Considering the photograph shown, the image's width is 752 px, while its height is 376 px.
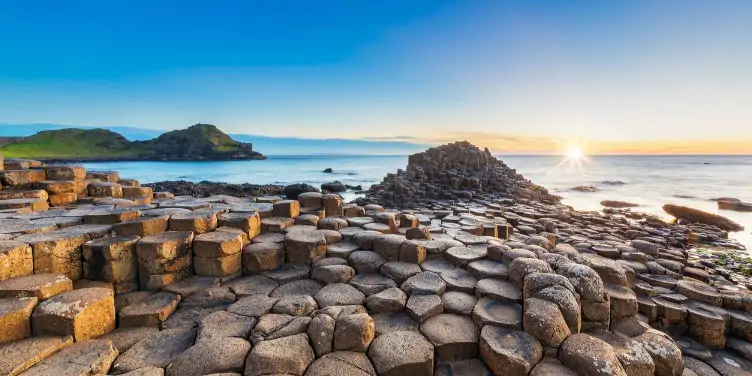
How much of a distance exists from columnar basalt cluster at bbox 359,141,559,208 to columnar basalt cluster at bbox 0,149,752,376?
35.6 feet

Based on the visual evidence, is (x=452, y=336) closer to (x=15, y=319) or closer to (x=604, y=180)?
(x=15, y=319)

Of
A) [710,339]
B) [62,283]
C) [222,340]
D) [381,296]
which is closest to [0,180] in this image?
[62,283]

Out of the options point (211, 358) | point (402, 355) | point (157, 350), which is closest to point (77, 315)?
point (157, 350)

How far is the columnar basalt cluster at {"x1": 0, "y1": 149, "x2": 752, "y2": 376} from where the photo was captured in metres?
2.81

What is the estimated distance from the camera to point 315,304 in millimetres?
3566

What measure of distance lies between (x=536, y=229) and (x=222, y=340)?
8863 millimetres

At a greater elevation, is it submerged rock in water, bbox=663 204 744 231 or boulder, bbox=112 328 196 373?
boulder, bbox=112 328 196 373

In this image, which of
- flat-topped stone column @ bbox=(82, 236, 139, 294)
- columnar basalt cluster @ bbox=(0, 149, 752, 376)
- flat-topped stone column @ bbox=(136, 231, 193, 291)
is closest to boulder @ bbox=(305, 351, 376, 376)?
columnar basalt cluster @ bbox=(0, 149, 752, 376)

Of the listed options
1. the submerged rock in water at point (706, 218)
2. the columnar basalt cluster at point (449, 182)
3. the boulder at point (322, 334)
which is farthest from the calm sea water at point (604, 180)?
the boulder at point (322, 334)

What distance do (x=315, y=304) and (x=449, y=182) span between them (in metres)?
15.8

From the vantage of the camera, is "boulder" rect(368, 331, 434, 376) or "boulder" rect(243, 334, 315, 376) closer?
"boulder" rect(243, 334, 315, 376)

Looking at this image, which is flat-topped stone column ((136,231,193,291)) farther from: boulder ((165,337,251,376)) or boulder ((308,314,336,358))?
boulder ((308,314,336,358))

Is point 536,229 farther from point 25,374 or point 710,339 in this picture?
point 25,374

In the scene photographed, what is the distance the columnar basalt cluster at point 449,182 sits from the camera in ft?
55.3
